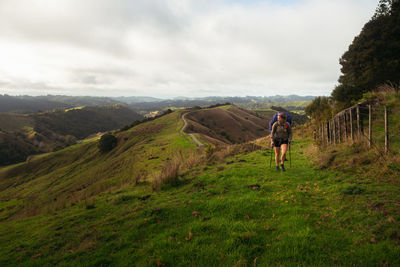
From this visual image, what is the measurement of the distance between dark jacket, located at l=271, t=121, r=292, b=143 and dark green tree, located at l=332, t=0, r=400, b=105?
1888cm

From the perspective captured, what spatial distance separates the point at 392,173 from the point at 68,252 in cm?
1006

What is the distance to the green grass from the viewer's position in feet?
11.8

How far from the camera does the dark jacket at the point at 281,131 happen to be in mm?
9453

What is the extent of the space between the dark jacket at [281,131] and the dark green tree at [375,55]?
18.9 meters

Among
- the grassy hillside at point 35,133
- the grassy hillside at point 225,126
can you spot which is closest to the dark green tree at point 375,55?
the grassy hillside at point 225,126

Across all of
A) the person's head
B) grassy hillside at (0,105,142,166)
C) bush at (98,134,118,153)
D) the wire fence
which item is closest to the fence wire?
the wire fence

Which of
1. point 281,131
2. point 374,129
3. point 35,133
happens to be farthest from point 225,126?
point 35,133

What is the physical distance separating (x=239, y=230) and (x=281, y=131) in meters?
6.31

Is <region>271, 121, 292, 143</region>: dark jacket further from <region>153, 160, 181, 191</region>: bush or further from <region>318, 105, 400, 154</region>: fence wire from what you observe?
<region>153, 160, 181, 191</region>: bush

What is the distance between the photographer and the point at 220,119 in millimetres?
96812

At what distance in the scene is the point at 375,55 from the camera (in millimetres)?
26266

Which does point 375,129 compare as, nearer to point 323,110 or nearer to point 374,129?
point 374,129

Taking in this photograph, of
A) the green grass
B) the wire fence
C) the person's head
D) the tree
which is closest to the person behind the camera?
the green grass

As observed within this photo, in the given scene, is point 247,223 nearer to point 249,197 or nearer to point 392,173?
point 249,197
